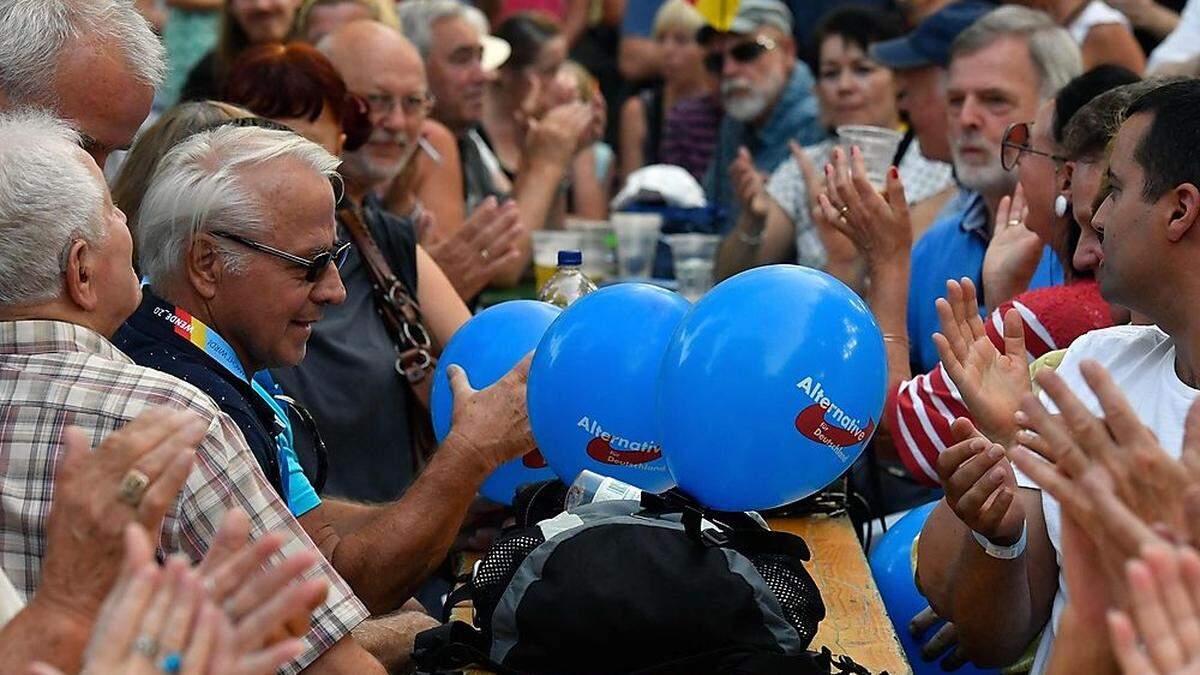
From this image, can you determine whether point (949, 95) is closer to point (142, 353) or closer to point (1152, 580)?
point (142, 353)

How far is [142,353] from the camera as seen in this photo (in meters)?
2.68

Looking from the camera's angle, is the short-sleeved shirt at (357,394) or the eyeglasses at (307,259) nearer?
the eyeglasses at (307,259)

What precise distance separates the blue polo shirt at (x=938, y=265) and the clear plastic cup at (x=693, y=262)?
982 mm

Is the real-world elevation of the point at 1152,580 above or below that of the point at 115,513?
above

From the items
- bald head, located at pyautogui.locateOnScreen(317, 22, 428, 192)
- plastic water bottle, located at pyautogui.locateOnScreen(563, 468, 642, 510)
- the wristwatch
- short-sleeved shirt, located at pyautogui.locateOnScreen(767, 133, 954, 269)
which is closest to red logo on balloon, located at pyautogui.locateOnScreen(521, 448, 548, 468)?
plastic water bottle, located at pyautogui.locateOnScreen(563, 468, 642, 510)

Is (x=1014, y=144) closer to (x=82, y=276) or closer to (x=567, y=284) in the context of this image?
(x=567, y=284)

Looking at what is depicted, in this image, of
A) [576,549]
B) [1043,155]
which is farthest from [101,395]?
[1043,155]

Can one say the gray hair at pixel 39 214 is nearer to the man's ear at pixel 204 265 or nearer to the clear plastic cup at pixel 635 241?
the man's ear at pixel 204 265

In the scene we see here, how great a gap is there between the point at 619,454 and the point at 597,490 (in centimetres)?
10

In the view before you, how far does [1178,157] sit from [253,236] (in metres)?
1.64

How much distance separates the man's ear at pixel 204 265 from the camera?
291 centimetres

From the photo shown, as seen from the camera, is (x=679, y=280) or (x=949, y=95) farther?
(x=679, y=280)

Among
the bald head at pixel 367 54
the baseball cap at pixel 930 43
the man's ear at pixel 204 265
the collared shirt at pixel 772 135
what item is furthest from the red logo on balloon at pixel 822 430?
the collared shirt at pixel 772 135

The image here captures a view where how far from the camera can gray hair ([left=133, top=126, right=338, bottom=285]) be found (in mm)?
2912
